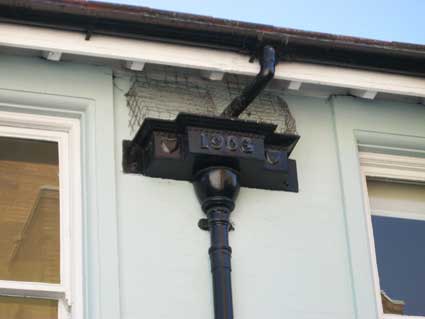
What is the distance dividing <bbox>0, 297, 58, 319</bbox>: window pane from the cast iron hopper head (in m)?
0.99

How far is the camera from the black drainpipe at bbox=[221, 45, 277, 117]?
822cm

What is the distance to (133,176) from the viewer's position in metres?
8.08

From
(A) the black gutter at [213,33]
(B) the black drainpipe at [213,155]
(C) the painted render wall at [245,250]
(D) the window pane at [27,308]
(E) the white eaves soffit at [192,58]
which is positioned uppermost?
(A) the black gutter at [213,33]

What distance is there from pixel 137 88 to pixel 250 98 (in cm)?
72

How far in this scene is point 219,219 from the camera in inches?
313

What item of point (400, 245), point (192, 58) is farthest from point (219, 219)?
point (400, 245)

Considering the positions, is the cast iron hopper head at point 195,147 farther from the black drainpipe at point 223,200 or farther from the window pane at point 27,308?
the window pane at point 27,308

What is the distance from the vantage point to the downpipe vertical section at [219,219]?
302 inches

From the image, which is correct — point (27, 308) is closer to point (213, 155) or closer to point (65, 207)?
point (65, 207)

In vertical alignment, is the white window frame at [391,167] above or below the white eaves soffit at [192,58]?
below

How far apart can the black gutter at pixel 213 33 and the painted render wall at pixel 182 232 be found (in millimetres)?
454

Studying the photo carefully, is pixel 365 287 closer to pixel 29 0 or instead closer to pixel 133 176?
pixel 133 176

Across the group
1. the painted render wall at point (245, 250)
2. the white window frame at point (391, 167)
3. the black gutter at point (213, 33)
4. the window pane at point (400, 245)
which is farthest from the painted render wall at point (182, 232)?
the black gutter at point (213, 33)

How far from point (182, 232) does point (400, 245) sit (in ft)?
5.23
